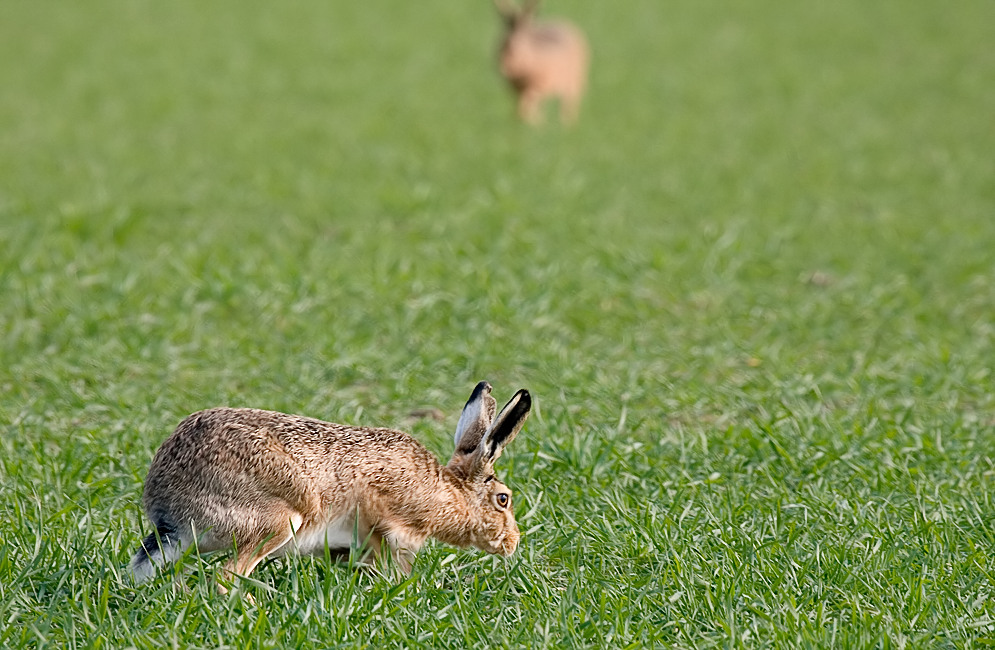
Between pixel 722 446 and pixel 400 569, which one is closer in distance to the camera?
pixel 400 569

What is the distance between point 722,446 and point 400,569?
168 cm

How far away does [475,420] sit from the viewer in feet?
12.6

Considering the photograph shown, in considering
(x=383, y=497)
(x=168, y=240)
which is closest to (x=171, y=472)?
(x=383, y=497)

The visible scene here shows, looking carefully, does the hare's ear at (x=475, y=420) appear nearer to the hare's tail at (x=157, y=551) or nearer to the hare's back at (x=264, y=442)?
the hare's back at (x=264, y=442)

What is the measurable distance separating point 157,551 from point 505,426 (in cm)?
100

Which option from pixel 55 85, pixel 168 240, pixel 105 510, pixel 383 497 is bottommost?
pixel 55 85

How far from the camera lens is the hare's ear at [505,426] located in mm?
3559

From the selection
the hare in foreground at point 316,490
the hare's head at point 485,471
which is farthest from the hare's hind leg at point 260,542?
the hare's head at point 485,471

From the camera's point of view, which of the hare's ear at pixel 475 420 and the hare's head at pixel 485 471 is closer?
the hare's head at pixel 485 471

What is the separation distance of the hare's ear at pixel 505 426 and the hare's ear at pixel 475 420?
0.10 metres

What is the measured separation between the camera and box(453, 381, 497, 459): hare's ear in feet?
12.5

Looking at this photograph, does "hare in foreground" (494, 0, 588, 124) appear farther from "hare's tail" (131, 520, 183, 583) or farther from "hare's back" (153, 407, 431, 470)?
"hare's tail" (131, 520, 183, 583)

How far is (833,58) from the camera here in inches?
774

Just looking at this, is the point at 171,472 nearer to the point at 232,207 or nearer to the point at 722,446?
the point at 722,446
